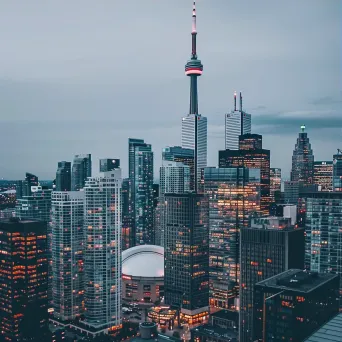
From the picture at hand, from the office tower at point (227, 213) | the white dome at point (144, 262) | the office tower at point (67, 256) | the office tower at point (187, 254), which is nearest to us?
the office tower at point (67, 256)

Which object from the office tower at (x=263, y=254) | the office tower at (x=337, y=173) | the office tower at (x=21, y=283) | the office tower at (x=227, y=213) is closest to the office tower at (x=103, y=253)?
the office tower at (x=21, y=283)

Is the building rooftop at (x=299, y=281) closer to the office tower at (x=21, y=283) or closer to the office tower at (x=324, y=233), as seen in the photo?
the office tower at (x=324, y=233)

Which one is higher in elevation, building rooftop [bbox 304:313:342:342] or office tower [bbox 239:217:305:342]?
building rooftop [bbox 304:313:342:342]

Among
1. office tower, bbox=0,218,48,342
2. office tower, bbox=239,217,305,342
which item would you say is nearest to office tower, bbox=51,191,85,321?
office tower, bbox=0,218,48,342

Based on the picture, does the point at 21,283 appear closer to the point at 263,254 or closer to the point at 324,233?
the point at 263,254

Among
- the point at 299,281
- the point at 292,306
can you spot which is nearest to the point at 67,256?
the point at 299,281

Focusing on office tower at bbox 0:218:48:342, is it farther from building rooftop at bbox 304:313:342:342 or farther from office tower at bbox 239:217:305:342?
building rooftop at bbox 304:313:342:342

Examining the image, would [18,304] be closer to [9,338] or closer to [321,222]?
[9,338]
